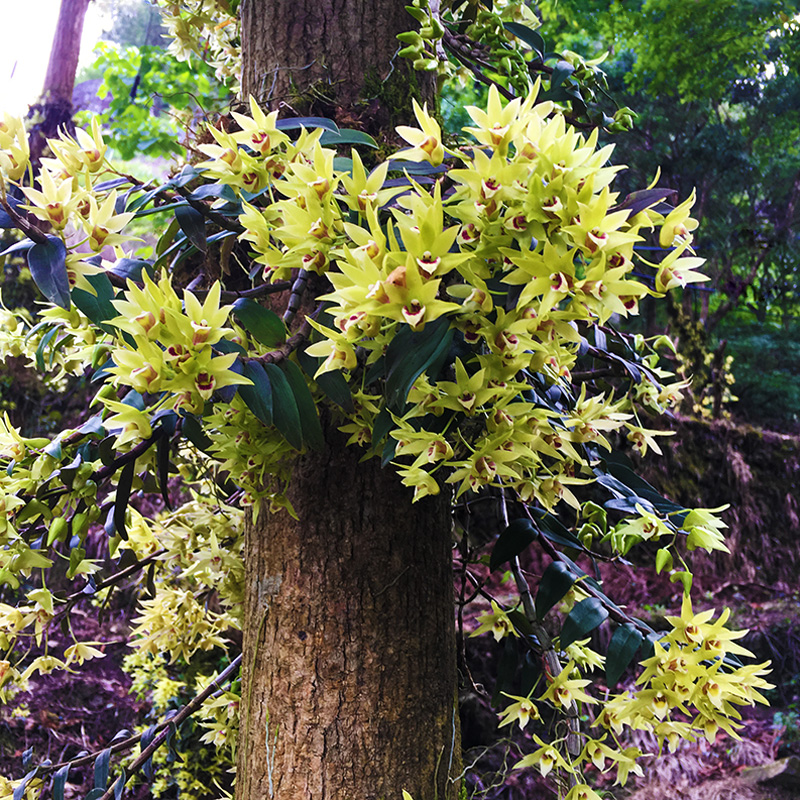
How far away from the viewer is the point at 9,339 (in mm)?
964

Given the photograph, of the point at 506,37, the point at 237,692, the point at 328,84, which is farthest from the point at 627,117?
the point at 237,692

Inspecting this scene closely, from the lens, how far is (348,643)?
744 mm

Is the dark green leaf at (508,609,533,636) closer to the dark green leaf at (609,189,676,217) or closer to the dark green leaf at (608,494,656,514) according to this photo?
the dark green leaf at (608,494,656,514)

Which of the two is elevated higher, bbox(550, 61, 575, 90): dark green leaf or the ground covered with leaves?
bbox(550, 61, 575, 90): dark green leaf

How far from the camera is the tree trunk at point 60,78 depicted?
12.2 feet

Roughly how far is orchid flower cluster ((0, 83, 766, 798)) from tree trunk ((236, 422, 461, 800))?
9cm

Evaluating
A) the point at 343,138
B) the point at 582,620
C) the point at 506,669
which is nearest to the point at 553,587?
the point at 582,620

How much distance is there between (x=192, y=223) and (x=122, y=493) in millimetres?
331

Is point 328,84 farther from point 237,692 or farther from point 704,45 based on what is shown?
point 704,45

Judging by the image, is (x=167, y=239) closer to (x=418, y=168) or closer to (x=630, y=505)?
(x=418, y=168)

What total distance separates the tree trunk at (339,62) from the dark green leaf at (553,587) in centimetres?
68

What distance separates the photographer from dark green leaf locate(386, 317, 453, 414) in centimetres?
53

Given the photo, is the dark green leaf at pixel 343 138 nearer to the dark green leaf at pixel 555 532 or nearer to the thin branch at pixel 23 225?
the thin branch at pixel 23 225

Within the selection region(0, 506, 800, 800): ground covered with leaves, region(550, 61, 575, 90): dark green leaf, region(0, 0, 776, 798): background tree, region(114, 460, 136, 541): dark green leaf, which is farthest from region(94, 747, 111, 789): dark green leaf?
region(550, 61, 575, 90): dark green leaf
